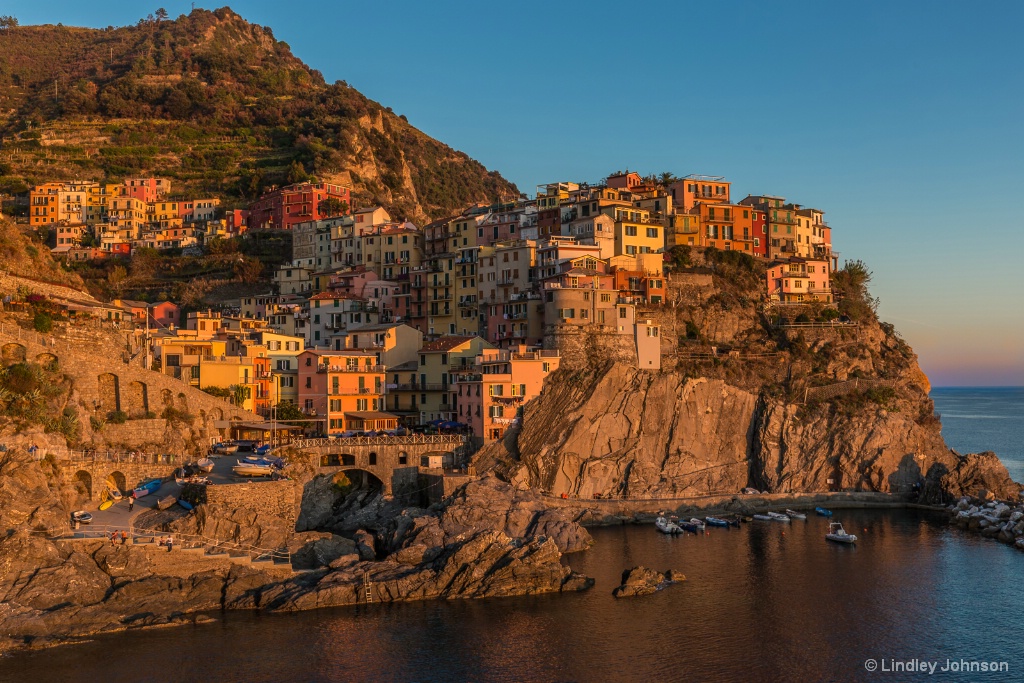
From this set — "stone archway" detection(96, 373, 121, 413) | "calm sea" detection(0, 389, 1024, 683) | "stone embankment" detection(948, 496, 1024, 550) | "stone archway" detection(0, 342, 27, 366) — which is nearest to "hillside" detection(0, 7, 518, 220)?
"stone archway" detection(96, 373, 121, 413)

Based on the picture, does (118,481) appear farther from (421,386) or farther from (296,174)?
(296,174)

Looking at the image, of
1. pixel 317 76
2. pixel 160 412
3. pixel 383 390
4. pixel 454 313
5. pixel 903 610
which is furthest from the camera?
pixel 317 76

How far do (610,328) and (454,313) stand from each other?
15.4 metres

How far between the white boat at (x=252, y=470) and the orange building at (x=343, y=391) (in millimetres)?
15341

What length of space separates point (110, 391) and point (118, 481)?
8227 mm

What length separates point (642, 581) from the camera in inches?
1857

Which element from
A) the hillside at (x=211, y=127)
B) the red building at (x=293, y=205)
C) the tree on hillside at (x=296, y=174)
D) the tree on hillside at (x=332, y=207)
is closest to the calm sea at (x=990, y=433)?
the tree on hillside at (x=332, y=207)

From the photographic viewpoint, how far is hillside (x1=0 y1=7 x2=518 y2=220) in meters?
128

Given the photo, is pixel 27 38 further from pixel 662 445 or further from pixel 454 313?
pixel 662 445

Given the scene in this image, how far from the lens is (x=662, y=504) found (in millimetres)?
65750

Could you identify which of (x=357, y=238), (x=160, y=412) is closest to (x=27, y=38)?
(x=357, y=238)

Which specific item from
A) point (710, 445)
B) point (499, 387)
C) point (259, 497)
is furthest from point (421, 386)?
point (259, 497)

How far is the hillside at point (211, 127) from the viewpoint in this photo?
128 meters

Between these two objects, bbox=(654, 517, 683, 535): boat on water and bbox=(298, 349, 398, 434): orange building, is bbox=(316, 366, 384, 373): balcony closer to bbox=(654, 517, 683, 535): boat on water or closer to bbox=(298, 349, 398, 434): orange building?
bbox=(298, 349, 398, 434): orange building
